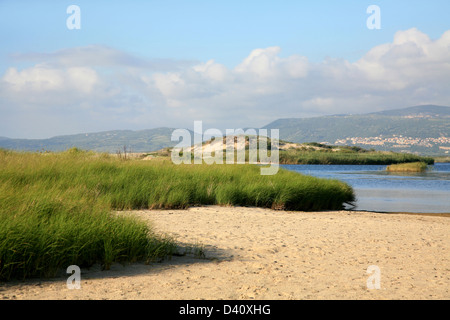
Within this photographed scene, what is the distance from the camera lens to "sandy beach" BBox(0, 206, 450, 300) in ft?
16.7

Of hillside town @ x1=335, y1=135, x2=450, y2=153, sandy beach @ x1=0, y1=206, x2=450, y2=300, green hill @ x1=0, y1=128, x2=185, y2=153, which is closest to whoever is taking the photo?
sandy beach @ x1=0, y1=206, x2=450, y2=300

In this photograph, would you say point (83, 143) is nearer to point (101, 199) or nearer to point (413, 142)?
point (101, 199)

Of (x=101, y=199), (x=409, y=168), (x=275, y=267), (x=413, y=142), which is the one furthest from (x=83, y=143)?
(x=413, y=142)

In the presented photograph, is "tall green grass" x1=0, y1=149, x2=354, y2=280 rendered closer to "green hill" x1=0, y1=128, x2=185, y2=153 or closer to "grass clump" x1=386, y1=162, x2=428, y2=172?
"green hill" x1=0, y1=128, x2=185, y2=153

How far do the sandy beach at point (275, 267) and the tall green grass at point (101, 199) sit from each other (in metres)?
0.27

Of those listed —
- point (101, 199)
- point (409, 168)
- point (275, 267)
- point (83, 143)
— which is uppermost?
point (83, 143)

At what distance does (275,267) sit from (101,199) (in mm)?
3840

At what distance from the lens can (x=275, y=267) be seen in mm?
6293

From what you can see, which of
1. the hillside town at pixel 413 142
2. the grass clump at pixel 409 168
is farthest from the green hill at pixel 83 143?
the hillside town at pixel 413 142

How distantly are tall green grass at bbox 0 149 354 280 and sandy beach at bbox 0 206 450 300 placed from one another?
27 cm

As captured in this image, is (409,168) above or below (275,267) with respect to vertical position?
below

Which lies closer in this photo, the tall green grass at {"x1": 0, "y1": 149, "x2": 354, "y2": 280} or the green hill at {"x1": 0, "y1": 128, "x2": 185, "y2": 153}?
the tall green grass at {"x1": 0, "y1": 149, "x2": 354, "y2": 280}

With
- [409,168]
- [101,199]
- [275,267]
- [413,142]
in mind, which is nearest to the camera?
[275,267]

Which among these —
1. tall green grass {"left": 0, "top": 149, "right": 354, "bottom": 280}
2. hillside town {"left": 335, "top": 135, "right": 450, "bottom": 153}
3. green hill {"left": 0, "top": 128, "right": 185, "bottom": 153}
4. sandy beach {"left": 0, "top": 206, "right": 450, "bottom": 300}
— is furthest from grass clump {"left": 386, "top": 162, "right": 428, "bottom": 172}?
hillside town {"left": 335, "top": 135, "right": 450, "bottom": 153}
